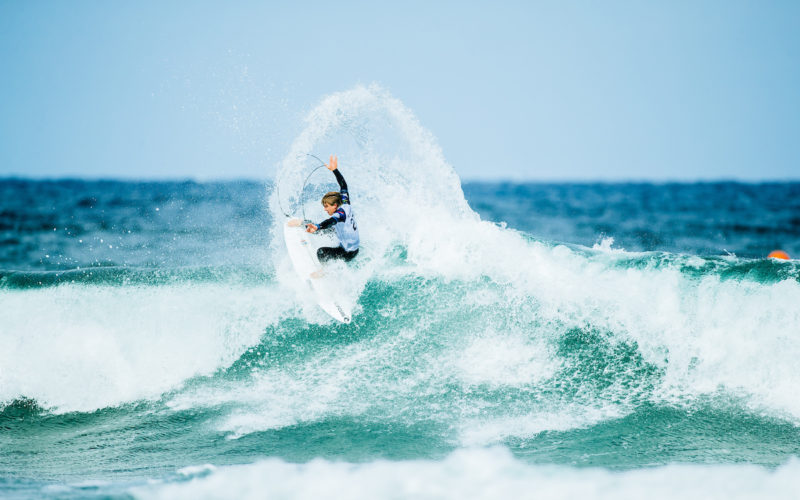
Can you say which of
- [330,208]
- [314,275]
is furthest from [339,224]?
[314,275]

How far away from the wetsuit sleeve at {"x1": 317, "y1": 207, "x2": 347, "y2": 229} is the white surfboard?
87 centimetres

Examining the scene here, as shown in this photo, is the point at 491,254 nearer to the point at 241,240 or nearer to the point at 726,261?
the point at 726,261

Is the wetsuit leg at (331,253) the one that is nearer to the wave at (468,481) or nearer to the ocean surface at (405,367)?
the ocean surface at (405,367)

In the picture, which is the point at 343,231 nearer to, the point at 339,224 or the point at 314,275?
the point at 339,224

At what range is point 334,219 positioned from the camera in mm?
7398

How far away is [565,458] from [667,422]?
1.54 m

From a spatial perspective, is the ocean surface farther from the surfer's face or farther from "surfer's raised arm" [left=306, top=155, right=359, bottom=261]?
the surfer's face

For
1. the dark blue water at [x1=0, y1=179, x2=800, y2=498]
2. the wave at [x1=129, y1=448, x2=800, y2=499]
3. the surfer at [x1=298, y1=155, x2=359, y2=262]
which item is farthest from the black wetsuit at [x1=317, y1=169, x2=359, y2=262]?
the wave at [x1=129, y1=448, x2=800, y2=499]

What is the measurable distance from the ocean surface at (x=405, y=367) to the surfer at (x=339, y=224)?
14.5 inches

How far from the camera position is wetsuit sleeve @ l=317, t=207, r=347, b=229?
7.35 m

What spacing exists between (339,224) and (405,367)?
193 cm

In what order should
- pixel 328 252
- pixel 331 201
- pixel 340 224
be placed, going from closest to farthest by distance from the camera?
pixel 331 201 < pixel 340 224 < pixel 328 252

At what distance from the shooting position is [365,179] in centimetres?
997

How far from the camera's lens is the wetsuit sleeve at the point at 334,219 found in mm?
7352
